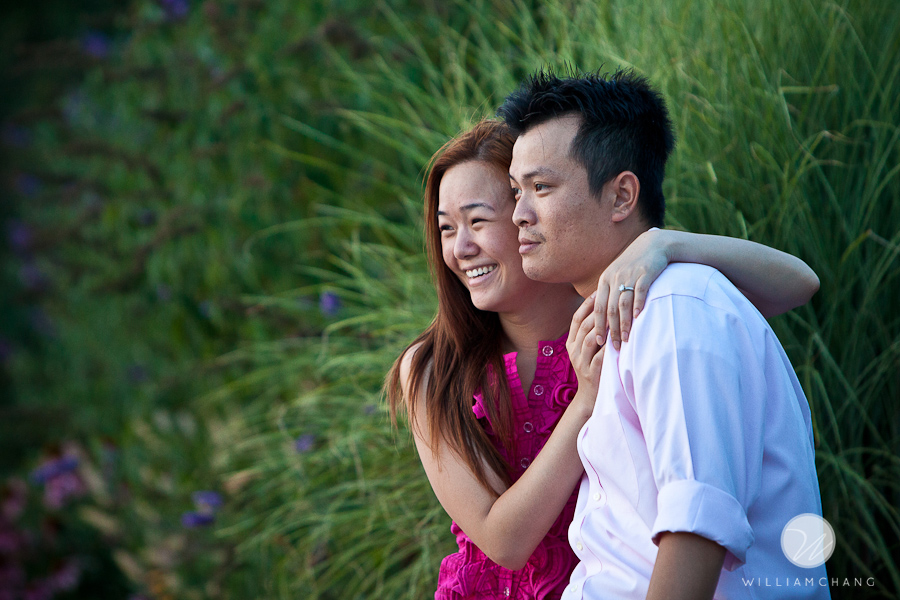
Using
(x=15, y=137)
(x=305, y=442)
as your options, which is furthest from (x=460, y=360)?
(x=15, y=137)

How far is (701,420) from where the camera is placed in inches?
43.3

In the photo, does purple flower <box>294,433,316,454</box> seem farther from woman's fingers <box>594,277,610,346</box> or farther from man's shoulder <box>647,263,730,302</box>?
man's shoulder <box>647,263,730,302</box>

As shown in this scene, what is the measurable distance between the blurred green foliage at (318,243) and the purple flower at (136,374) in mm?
56

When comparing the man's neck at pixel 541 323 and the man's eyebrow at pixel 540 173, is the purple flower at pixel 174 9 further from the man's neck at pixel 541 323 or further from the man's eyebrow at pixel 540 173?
the man's eyebrow at pixel 540 173

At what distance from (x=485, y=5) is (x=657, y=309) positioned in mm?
2928

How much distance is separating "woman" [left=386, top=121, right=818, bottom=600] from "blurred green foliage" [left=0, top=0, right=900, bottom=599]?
0.60 m

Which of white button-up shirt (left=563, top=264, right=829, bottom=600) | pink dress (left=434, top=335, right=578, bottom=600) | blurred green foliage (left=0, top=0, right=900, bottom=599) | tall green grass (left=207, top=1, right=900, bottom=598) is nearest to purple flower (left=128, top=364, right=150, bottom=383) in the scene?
blurred green foliage (left=0, top=0, right=900, bottom=599)

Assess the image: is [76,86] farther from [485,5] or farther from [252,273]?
[485,5]

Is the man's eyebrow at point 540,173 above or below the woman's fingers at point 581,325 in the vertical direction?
above

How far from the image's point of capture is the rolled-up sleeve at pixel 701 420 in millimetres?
1065

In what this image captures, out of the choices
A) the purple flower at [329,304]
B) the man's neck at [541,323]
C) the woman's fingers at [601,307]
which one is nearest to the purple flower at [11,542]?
the purple flower at [329,304]

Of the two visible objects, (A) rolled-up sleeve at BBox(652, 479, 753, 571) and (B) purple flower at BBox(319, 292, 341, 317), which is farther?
(B) purple flower at BBox(319, 292, 341, 317)

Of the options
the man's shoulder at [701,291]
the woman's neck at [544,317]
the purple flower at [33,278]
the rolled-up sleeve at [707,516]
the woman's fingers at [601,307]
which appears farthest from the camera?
the purple flower at [33,278]

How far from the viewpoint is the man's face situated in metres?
1.41
